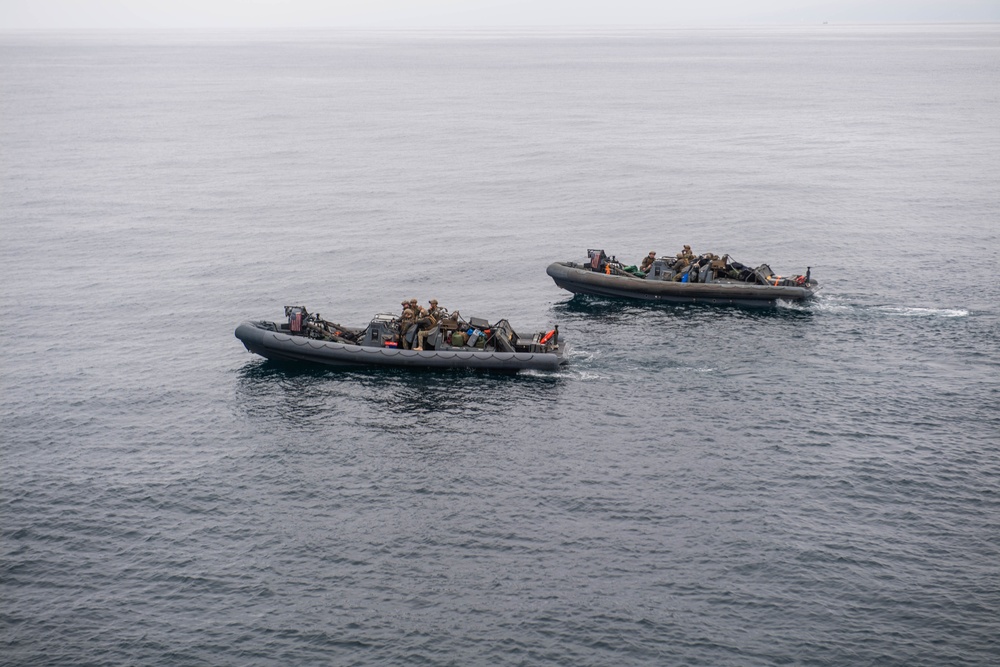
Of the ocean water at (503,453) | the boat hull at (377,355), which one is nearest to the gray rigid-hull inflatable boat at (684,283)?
the ocean water at (503,453)

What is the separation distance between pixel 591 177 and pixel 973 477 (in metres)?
83.7

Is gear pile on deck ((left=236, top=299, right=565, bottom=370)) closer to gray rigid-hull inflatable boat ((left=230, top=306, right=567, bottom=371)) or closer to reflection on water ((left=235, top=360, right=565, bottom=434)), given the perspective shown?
gray rigid-hull inflatable boat ((left=230, top=306, right=567, bottom=371))

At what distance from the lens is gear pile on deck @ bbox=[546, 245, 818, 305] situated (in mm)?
75125

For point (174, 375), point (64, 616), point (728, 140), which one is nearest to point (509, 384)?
point (174, 375)

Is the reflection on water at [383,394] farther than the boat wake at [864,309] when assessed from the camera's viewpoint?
No

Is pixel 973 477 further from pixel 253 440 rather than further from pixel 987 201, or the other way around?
pixel 987 201

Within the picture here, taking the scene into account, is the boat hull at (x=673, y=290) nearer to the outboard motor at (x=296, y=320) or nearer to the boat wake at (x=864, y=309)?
the boat wake at (x=864, y=309)

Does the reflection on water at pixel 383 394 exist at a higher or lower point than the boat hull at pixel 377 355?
lower

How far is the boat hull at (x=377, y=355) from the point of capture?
207ft

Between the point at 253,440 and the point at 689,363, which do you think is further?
the point at 689,363

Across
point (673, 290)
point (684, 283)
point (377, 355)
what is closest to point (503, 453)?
point (377, 355)

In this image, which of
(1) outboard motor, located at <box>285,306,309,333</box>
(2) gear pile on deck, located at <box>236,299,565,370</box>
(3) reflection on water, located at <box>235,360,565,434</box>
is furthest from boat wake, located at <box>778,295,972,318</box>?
(1) outboard motor, located at <box>285,306,309,333</box>

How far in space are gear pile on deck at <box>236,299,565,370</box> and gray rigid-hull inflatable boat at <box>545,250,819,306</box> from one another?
520 inches

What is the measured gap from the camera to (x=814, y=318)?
7294 centimetres
